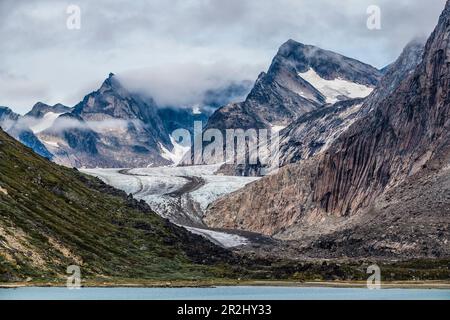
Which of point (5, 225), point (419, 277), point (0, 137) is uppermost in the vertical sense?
point (0, 137)

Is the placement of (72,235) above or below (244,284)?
above

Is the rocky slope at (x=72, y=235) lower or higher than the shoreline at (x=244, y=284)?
higher

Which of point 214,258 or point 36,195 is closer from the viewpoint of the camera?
point 36,195

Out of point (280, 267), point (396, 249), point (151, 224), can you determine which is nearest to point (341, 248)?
point (396, 249)

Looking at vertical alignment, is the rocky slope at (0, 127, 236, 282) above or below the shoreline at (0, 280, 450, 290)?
above

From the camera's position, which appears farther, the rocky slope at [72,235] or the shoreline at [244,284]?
the rocky slope at [72,235]

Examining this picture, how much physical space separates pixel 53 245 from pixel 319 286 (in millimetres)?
43114

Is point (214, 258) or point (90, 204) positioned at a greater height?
point (90, 204)

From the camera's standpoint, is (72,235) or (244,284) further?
(72,235)

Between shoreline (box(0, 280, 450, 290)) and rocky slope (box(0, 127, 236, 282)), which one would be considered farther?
rocky slope (box(0, 127, 236, 282))

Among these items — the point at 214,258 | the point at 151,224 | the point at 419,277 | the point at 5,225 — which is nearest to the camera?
the point at 5,225
